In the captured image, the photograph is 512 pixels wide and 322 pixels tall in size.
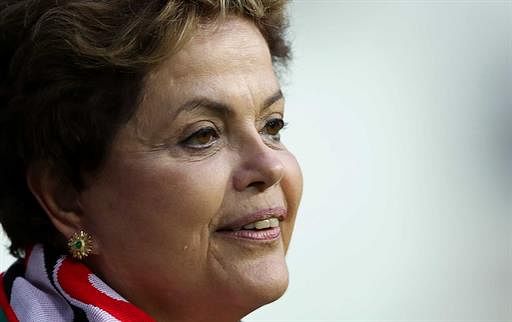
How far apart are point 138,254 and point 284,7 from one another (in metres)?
0.87

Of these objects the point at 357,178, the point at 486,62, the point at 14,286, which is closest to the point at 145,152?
the point at 14,286

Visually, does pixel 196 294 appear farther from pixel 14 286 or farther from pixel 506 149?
pixel 506 149

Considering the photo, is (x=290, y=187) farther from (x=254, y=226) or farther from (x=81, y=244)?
(x=81, y=244)

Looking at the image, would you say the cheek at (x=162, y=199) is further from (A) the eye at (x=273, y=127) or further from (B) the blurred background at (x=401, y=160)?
(B) the blurred background at (x=401, y=160)

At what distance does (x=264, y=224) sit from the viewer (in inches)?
106

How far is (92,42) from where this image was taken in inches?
104

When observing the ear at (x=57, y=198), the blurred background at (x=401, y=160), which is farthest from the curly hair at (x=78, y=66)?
the blurred background at (x=401, y=160)

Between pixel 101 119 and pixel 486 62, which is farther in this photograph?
pixel 486 62

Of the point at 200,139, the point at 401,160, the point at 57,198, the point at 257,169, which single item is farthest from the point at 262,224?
the point at 401,160

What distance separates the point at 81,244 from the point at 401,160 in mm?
2320

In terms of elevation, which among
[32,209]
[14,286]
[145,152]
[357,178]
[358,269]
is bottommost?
[358,269]

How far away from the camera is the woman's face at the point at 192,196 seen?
2.64 m

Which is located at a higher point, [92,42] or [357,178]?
[92,42]

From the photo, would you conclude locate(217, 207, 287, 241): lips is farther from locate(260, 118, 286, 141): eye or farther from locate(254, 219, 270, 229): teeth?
locate(260, 118, 286, 141): eye
